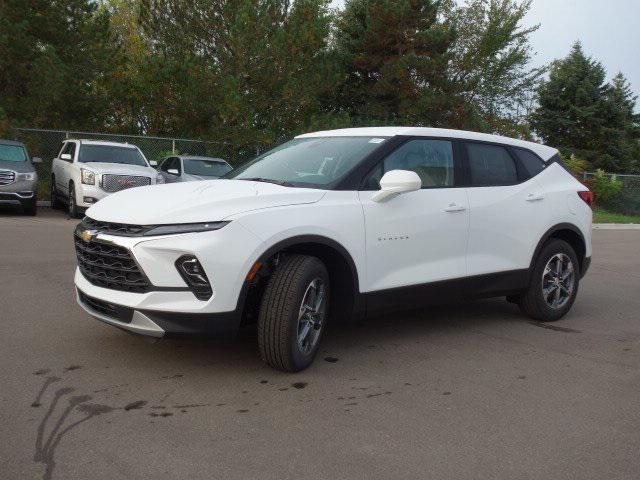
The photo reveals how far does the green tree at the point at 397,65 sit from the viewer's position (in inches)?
1121

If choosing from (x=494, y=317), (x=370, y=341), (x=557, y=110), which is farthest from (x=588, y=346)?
(x=557, y=110)

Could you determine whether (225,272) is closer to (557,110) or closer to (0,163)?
(0,163)

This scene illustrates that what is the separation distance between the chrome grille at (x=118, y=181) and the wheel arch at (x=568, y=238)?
10170mm

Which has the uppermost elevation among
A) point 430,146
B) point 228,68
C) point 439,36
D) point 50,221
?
point 439,36

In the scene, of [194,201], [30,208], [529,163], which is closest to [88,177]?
[30,208]

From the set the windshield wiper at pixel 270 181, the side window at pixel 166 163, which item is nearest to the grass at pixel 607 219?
the side window at pixel 166 163

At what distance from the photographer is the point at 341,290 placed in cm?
493

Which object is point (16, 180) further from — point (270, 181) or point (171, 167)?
point (270, 181)

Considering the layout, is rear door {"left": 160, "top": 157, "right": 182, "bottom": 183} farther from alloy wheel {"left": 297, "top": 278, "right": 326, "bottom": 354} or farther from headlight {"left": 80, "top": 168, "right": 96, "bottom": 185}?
alloy wheel {"left": 297, "top": 278, "right": 326, "bottom": 354}

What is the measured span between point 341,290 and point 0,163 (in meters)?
12.3

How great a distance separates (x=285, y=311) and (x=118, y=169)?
11.8 m

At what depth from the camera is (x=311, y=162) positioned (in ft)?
17.7

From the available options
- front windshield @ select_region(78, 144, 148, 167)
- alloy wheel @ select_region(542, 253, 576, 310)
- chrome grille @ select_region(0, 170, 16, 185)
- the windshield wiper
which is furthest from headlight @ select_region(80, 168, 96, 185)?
alloy wheel @ select_region(542, 253, 576, 310)

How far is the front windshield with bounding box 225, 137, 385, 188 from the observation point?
5098 mm
